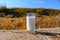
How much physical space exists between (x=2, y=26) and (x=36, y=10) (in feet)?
59.5

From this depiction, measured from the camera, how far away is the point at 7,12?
110 ft

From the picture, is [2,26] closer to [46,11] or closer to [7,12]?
[7,12]

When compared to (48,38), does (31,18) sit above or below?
above

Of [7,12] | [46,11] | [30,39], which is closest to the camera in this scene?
[30,39]

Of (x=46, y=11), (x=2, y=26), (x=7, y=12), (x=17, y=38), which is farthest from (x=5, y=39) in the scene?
(x=46, y=11)

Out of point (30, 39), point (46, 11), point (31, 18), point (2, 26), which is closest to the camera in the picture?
point (30, 39)

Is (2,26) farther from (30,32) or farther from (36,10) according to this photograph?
(36,10)

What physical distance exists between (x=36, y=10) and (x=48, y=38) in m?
26.8

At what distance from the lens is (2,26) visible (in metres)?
20.6

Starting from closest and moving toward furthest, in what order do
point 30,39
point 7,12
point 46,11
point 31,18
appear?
point 30,39, point 31,18, point 7,12, point 46,11

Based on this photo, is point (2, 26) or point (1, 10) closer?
point (2, 26)

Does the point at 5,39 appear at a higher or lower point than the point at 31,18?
lower

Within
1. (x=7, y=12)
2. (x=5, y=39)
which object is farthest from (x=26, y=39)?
(x=7, y=12)

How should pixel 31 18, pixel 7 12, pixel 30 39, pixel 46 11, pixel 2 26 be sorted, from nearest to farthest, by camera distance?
pixel 30 39, pixel 31 18, pixel 2 26, pixel 7 12, pixel 46 11
